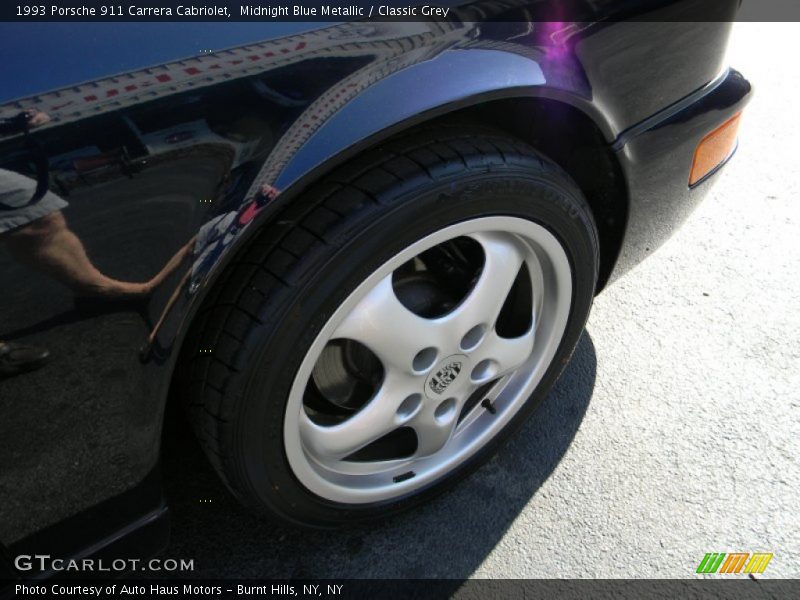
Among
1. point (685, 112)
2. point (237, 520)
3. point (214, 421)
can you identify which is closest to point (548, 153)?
point (685, 112)

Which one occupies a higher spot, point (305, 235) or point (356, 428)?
point (305, 235)

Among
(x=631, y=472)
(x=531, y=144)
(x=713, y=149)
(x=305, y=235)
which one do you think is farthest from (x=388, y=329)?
(x=713, y=149)

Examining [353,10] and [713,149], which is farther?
[713,149]

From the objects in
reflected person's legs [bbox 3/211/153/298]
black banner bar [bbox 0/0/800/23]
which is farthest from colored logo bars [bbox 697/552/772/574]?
reflected person's legs [bbox 3/211/153/298]

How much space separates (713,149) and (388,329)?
1.05m

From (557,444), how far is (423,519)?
0.46 meters

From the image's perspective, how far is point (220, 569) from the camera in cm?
164

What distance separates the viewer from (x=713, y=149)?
5.88ft

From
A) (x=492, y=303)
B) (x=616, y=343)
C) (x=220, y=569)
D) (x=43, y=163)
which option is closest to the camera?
(x=43, y=163)

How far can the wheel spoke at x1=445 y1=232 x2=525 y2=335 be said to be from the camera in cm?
146

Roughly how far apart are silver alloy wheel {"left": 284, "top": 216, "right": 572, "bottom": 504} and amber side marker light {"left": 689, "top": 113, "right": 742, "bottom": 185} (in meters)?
0.51

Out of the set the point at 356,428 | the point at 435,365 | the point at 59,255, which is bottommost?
the point at 356,428

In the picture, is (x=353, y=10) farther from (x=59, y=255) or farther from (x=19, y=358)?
(x=19, y=358)

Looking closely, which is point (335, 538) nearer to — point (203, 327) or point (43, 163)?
point (203, 327)
